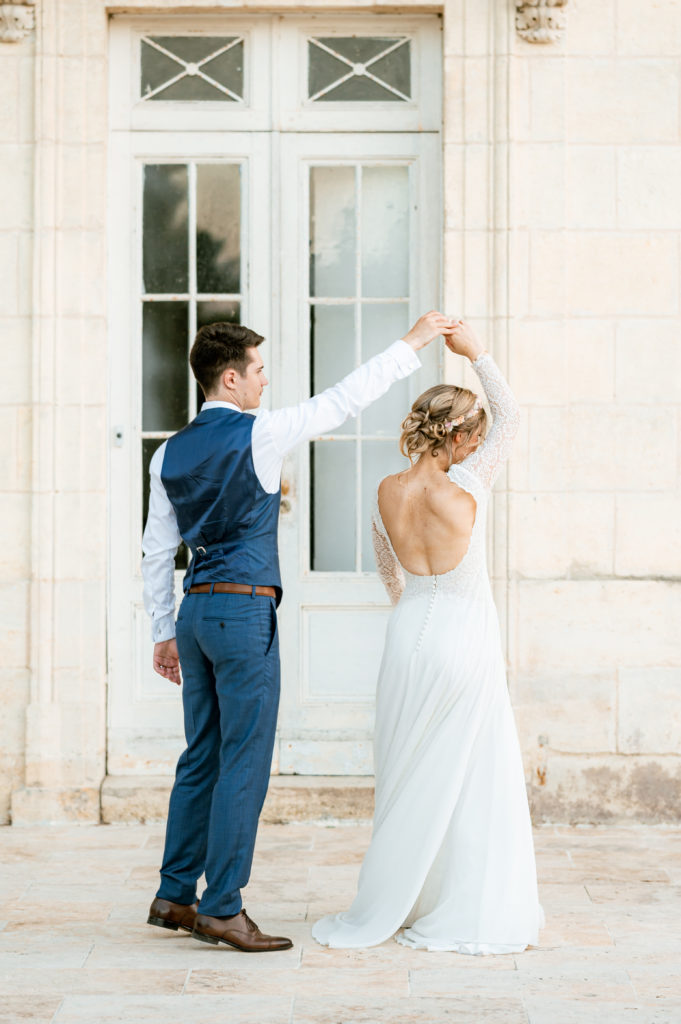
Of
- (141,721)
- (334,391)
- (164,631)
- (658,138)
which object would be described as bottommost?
(141,721)

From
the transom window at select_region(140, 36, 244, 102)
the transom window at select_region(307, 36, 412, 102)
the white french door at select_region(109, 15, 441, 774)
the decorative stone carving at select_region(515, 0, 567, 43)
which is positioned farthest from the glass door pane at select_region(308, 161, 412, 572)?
the decorative stone carving at select_region(515, 0, 567, 43)

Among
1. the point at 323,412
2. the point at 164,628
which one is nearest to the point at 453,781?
the point at 164,628

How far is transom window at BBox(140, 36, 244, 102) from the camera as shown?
5.98 meters

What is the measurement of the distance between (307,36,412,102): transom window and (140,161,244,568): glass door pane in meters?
0.54

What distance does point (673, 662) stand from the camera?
5762 mm

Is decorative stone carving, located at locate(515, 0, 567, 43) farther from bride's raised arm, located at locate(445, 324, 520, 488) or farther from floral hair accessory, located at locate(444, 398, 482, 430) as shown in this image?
floral hair accessory, located at locate(444, 398, 482, 430)

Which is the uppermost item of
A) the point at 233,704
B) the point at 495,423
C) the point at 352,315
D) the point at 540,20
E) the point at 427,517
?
the point at 540,20

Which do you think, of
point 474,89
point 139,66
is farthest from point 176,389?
point 474,89

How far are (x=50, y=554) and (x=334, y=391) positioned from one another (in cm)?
227

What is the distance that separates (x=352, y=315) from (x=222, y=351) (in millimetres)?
2074

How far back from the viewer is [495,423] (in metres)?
4.15

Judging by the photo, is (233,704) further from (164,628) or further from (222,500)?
(222,500)

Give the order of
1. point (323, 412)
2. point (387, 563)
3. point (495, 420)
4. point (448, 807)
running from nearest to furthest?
point (323, 412) → point (448, 807) → point (495, 420) → point (387, 563)

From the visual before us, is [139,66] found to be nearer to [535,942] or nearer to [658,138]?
[658,138]
